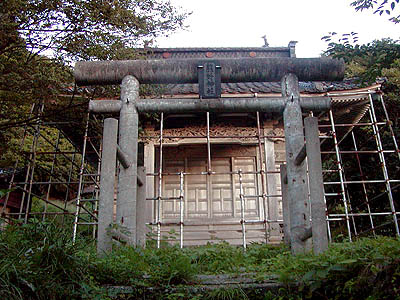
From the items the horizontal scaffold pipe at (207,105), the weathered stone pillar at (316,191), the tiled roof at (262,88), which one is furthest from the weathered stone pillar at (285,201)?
the tiled roof at (262,88)

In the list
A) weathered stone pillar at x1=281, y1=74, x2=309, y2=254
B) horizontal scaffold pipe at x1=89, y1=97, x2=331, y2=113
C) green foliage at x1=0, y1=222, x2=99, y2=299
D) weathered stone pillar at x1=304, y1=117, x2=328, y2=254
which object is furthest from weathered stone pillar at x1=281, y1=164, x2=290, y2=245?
green foliage at x1=0, y1=222, x2=99, y2=299

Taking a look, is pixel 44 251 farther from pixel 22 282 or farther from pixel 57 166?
pixel 57 166

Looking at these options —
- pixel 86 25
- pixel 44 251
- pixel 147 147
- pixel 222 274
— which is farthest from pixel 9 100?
pixel 222 274

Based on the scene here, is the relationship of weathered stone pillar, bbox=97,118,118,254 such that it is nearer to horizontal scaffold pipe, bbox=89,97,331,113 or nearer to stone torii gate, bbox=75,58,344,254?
stone torii gate, bbox=75,58,344,254

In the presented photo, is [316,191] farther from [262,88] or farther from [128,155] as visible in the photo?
[262,88]

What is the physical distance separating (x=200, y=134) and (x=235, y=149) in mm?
1257

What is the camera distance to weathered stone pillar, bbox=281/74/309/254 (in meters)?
4.54

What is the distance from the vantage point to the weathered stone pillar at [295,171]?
4.54m

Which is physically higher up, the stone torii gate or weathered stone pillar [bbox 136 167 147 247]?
the stone torii gate

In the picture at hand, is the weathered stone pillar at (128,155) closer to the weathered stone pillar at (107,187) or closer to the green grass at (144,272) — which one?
the weathered stone pillar at (107,187)

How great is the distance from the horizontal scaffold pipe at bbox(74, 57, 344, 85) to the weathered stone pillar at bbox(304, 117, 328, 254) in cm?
150

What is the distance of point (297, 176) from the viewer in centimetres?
479

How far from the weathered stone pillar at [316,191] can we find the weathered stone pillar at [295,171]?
0.74 meters

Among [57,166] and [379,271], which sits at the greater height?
[57,166]
